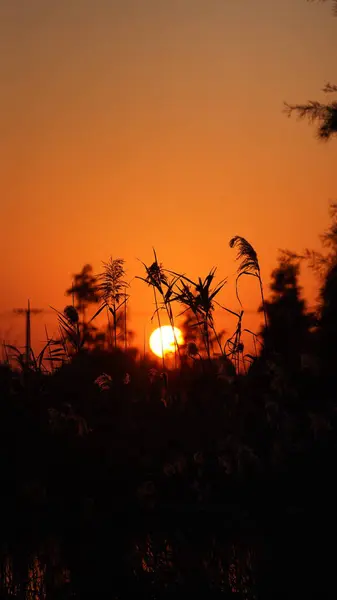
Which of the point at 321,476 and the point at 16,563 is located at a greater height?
the point at 321,476

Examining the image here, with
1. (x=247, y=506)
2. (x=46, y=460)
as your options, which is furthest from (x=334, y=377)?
(x=46, y=460)

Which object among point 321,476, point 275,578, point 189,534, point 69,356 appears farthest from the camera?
point 69,356

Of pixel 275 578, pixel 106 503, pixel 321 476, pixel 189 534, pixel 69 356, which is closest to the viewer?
pixel 275 578

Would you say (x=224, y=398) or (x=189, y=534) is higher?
(x=224, y=398)

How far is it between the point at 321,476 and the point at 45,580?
14.1 ft

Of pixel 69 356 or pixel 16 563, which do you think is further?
pixel 69 356

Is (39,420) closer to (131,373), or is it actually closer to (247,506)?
(131,373)

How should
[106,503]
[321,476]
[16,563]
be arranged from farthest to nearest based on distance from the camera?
[106,503], [321,476], [16,563]

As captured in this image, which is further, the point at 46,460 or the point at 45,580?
the point at 46,460

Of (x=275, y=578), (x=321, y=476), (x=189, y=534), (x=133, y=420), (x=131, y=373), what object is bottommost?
(x=275, y=578)

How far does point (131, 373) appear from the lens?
1302 centimetres

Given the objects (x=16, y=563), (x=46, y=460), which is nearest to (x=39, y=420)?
(x=46, y=460)

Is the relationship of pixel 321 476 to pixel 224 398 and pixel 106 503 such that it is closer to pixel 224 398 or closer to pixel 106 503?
pixel 224 398

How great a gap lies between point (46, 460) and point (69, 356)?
1.82 meters
